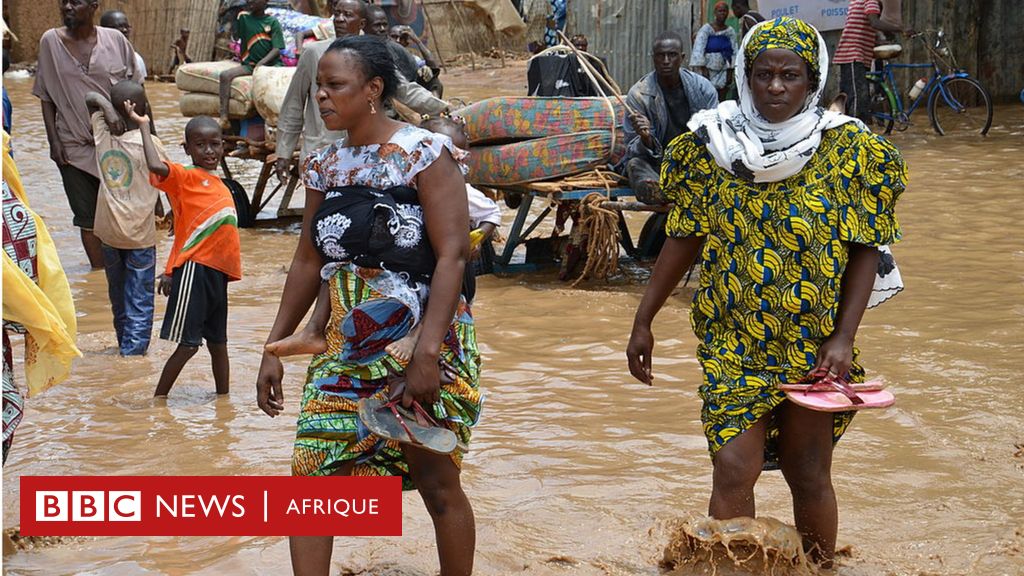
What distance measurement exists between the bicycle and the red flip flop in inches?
426

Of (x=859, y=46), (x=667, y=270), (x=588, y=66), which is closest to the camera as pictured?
(x=667, y=270)

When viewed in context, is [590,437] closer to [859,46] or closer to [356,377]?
[356,377]

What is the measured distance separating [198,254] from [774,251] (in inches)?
118

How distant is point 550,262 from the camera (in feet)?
28.3

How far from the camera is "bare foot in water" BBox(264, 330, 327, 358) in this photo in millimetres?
3143

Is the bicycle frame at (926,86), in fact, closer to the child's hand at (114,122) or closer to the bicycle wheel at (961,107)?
the bicycle wheel at (961,107)

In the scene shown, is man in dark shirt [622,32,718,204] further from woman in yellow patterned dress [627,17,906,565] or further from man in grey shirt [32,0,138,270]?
woman in yellow patterned dress [627,17,906,565]

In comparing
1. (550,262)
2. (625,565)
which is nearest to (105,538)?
(625,565)

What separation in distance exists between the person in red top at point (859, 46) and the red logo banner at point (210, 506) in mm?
10281

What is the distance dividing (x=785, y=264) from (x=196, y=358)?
3.96 m

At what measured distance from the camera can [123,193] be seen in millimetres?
6273

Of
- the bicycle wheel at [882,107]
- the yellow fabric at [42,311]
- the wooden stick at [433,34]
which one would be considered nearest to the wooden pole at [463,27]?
the wooden stick at [433,34]

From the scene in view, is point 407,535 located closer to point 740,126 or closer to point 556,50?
point 740,126

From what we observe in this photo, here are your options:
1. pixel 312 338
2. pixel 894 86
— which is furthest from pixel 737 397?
pixel 894 86
